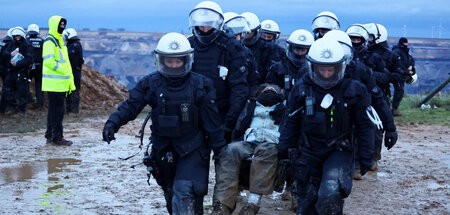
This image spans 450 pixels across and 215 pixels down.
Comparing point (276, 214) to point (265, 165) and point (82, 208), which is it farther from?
point (82, 208)

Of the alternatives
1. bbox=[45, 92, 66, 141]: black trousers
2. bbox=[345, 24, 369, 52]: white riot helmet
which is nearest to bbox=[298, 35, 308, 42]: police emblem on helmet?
bbox=[345, 24, 369, 52]: white riot helmet

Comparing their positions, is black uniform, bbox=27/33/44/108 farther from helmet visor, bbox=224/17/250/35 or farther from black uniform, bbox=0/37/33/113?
helmet visor, bbox=224/17/250/35

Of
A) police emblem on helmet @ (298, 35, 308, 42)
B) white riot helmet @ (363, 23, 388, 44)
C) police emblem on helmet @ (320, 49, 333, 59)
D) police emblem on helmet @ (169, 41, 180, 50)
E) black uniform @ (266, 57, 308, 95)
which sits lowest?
black uniform @ (266, 57, 308, 95)

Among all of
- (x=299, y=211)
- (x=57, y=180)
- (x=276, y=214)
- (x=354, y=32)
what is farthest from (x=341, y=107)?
(x=57, y=180)

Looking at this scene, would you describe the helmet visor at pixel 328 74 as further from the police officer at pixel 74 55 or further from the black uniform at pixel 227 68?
the police officer at pixel 74 55

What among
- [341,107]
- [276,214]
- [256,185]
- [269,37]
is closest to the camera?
[341,107]

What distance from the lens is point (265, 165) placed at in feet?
20.3

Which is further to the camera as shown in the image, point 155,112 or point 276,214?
point 276,214

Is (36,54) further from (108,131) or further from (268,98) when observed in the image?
(108,131)

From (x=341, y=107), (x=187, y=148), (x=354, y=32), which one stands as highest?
(x=354, y=32)

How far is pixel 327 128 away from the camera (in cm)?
538

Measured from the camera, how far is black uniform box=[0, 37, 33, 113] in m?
14.9

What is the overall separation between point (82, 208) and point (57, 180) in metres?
1.67

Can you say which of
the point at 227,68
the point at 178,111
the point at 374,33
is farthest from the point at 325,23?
the point at 178,111
